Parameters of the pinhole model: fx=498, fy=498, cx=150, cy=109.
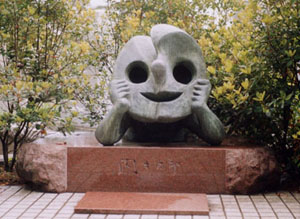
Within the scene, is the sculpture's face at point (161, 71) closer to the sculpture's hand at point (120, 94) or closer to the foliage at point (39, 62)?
the sculpture's hand at point (120, 94)

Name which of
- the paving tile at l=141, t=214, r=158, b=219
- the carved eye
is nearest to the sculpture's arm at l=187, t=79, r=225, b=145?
the carved eye

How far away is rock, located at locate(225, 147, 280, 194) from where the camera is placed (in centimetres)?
626

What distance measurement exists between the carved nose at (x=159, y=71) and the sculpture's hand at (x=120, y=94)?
0.41m

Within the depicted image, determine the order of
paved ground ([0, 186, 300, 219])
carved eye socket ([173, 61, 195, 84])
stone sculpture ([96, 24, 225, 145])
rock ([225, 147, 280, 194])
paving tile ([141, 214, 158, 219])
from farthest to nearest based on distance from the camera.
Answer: carved eye socket ([173, 61, 195, 84]) < stone sculpture ([96, 24, 225, 145]) < rock ([225, 147, 280, 194]) < paved ground ([0, 186, 300, 219]) < paving tile ([141, 214, 158, 219])

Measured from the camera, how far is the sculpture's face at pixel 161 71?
6.47 metres

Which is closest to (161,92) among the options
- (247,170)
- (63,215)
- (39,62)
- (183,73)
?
(183,73)

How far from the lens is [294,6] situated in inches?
262

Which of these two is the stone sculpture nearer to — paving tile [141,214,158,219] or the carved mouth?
the carved mouth

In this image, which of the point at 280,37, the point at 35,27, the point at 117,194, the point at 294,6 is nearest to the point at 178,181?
the point at 117,194

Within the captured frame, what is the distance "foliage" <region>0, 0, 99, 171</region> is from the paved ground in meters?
1.09

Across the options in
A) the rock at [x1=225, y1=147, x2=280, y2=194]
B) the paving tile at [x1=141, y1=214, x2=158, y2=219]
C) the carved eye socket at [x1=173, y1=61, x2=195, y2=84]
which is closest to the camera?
the paving tile at [x1=141, y1=214, x2=158, y2=219]

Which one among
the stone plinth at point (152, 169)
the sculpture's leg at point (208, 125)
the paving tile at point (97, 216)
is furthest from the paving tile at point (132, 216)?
the sculpture's leg at point (208, 125)

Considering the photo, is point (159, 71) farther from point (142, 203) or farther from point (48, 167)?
point (48, 167)

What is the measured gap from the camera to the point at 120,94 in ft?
21.3
